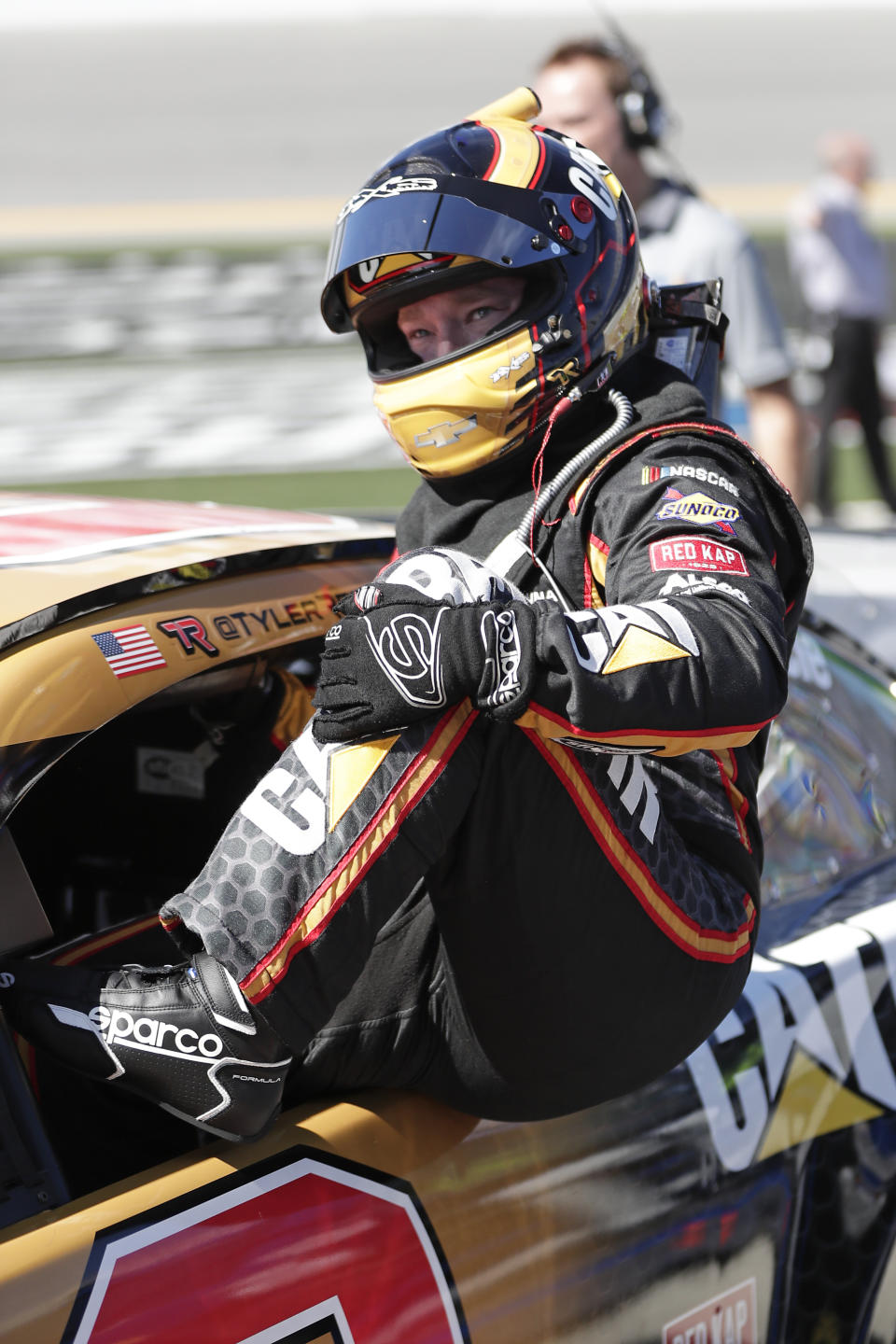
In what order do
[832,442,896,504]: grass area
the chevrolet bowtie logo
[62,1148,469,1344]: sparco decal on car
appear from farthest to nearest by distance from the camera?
[832,442,896,504]: grass area
the chevrolet bowtie logo
[62,1148,469,1344]: sparco decal on car

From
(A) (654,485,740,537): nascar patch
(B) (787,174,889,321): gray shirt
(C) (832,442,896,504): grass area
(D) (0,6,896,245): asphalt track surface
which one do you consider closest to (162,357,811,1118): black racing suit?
(A) (654,485,740,537): nascar patch

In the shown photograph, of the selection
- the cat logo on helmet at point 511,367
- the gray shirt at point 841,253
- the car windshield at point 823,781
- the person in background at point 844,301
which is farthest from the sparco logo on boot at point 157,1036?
the gray shirt at point 841,253

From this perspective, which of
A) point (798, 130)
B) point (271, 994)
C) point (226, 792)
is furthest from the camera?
point (798, 130)

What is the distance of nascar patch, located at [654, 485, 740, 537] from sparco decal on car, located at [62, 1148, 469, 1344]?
0.79m

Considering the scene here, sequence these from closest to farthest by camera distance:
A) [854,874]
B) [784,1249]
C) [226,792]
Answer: [784,1249], [226,792], [854,874]

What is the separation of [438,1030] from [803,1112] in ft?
1.78

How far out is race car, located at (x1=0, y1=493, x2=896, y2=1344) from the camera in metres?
1.45

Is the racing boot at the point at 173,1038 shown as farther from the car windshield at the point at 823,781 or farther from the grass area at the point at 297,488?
the grass area at the point at 297,488

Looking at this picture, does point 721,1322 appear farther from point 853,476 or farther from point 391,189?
point 853,476

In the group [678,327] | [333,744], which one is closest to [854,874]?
[678,327]

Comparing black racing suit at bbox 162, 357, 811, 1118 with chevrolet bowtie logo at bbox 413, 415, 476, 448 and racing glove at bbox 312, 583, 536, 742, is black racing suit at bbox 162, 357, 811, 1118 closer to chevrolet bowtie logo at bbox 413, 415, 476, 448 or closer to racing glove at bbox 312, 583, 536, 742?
racing glove at bbox 312, 583, 536, 742

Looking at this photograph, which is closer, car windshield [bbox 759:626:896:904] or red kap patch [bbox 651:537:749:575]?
red kap patch [bbox 651:537:749:575]

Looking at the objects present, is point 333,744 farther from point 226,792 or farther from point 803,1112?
point 803,1112

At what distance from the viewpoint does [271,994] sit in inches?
59.7
